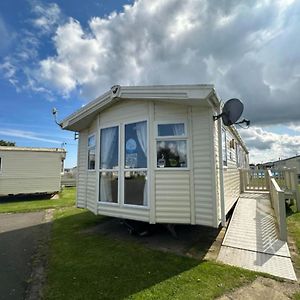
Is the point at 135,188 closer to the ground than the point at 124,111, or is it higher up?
closer to the ground

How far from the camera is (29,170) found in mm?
16375

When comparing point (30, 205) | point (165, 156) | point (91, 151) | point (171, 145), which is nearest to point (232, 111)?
point (171, 145)

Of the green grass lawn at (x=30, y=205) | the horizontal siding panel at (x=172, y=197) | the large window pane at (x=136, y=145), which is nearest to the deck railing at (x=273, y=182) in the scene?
the horizontal siding panel at (x=172, y=197)

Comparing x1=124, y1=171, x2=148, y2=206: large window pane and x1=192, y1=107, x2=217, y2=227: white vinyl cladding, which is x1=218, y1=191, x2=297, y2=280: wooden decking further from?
x1=124, y1=171, x2=148, y2=206: large window pane

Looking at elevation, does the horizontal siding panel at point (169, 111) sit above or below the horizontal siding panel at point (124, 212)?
above

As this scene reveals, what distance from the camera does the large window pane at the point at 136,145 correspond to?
569 cm

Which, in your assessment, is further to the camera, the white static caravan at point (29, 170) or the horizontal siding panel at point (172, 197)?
the white static caravan at point (29, 170)

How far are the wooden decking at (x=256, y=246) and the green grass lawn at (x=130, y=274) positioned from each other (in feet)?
1.43

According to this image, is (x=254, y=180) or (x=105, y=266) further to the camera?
(x=254, y=180)

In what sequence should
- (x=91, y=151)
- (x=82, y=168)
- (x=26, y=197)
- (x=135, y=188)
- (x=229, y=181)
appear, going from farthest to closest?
(x=26, y=197) < (x=82, y=168) < (x=91, y=151) < (x=229, y=181) < (x=135, y=188)

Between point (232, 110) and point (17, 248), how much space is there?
656 centimetres

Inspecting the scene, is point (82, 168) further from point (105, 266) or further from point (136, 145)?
point (105, 266)

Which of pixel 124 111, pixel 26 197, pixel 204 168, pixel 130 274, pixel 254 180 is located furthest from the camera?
pixel 26 197

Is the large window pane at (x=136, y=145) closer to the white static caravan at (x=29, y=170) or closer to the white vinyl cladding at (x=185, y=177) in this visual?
the white vinyl cladding at (x=185, y=177)
